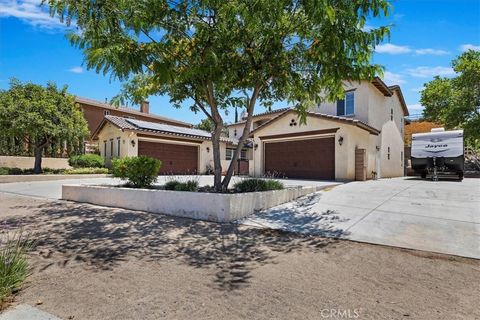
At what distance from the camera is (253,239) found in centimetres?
575

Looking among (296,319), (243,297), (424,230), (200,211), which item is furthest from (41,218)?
(424,230)

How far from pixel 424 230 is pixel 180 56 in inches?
273

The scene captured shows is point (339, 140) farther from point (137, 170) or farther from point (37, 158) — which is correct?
point (37, 158)

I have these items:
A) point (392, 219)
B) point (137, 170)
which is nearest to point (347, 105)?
point (392, 219)

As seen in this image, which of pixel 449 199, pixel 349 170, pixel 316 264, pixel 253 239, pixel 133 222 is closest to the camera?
pixel 316 264

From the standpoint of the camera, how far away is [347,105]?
1800 centimetres

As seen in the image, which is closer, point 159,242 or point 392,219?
point 159,242

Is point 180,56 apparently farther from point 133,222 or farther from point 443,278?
point 443,278

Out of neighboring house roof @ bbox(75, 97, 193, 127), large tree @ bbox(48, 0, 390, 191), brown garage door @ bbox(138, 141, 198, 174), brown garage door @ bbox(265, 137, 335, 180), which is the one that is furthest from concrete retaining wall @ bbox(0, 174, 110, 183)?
neighboring house roof @ bbox(75, 97, 193, 127)

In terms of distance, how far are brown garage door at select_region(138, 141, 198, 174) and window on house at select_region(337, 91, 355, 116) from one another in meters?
12.0

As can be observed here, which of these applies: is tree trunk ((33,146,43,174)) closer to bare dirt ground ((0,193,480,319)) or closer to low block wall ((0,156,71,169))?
low block wall ((0,156,71,169))

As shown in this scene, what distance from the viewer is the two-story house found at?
623 inches

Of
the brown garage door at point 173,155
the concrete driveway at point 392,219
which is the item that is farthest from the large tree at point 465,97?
the brown garage door at point 173,155

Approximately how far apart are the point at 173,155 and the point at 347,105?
13.2m
